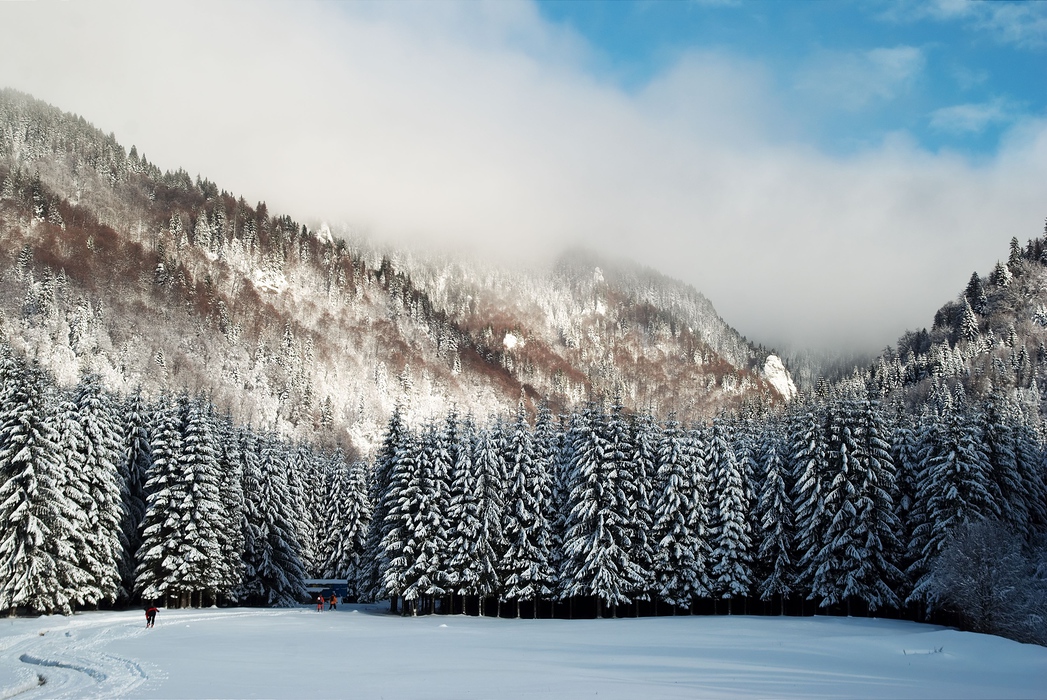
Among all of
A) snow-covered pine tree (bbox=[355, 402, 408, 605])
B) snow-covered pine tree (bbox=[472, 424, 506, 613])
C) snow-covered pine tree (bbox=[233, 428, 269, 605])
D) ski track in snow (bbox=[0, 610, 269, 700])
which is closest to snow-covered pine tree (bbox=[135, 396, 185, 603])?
ski track in snow (bbox=[0, 610, 269, 700])

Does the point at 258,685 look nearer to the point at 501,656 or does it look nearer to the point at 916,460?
the point at 501,656

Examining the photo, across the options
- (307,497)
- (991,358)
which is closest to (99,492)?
(307,497)

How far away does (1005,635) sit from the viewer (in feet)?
118

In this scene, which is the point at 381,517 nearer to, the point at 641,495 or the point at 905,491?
the point at 641,495

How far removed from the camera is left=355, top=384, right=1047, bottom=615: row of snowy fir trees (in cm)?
4725

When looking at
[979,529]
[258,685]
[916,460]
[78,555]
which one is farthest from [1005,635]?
[78,555]

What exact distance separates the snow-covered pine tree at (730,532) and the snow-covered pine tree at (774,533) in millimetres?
946

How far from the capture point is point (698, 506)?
52000 mm

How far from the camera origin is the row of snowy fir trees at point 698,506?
4725cm

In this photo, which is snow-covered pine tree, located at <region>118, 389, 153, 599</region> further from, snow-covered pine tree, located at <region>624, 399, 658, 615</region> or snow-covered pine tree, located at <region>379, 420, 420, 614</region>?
snow-covered pine tree, located at <region>624, 399, 658, 615</region>

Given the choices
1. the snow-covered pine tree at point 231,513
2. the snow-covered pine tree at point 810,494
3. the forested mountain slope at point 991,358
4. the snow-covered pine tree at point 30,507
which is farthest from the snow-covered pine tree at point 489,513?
the forested mountain slope at point 991,358

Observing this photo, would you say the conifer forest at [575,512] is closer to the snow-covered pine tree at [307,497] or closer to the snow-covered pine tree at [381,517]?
the snow-covered pine tree at [381,517]

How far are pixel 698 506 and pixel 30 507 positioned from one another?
1603 inches

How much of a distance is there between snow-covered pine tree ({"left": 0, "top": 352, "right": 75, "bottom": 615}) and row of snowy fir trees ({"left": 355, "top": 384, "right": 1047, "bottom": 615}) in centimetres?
1965
